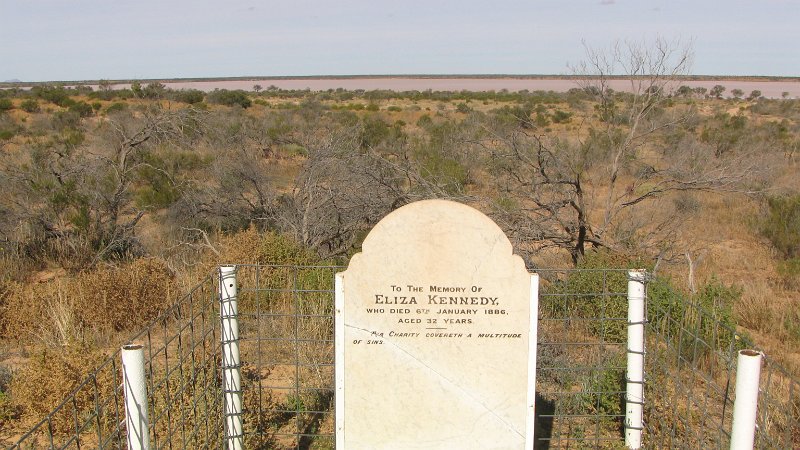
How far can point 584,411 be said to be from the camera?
5109 mm

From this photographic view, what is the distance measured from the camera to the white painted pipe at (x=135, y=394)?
9.88 ft

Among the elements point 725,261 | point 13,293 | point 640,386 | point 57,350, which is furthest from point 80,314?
point 725,261

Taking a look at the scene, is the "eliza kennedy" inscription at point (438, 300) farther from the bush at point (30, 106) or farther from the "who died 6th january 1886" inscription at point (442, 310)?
the bush at point (30, 106)

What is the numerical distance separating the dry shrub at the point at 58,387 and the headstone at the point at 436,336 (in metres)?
2.37

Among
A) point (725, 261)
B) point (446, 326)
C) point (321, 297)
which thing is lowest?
point (725, 261)

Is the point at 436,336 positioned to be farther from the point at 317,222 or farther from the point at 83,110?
the point at 83,110

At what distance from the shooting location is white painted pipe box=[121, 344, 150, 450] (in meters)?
3.01

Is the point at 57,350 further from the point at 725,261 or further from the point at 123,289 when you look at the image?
the point at 725,261

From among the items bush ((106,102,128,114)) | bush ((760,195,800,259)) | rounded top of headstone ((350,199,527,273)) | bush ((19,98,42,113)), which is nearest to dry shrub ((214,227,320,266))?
rounded top of headstone ((350,199,527,273))

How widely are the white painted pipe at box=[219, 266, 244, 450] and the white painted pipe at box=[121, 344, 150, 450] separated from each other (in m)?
1.00

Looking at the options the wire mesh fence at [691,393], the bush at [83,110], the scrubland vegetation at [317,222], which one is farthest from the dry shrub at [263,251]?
the bush at [83,110]

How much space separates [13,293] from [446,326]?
5779mm

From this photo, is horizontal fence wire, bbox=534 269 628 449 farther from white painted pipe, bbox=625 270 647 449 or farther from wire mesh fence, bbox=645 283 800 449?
wire mesh fence, bbox=645 283 800 449

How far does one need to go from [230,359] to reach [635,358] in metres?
2.51
